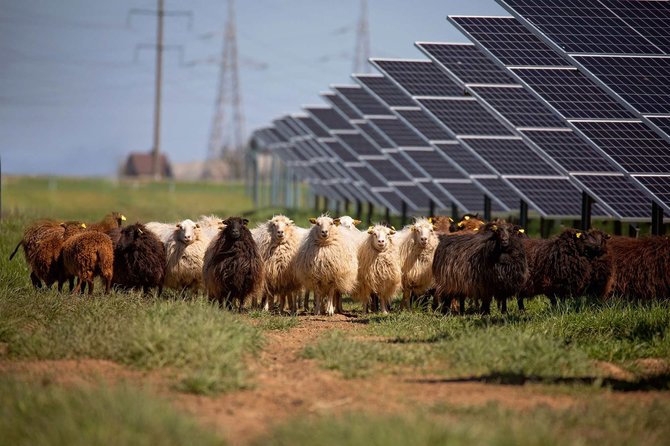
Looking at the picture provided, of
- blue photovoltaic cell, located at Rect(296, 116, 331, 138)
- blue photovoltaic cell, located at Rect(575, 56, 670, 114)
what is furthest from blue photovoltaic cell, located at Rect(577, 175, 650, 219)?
blue photovoltaic cell, located at Rect(296, 116, 331, 138)

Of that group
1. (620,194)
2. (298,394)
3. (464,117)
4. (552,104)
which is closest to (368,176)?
(464,117)

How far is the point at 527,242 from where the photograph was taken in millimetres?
14922

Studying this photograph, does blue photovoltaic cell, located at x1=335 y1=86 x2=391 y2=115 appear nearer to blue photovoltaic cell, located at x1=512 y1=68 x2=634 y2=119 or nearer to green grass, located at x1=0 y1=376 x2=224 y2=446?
blue photovoltaic cell, located at x1=512 y1=68 x2=634 y2=119

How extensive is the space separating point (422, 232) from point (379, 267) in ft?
2.78

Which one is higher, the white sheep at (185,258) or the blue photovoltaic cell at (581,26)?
the blue photovoltaic cell at (581,26)

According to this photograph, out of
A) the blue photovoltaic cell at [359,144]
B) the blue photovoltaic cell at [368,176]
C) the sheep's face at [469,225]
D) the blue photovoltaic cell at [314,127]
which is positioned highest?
the blue photovoltaic cell at [314,127]

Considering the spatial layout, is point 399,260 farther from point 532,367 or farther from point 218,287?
point 532,367

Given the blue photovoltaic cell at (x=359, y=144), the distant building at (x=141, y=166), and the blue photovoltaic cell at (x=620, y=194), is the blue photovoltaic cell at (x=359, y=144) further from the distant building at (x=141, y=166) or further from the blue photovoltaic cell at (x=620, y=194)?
the distant building at (x=141, y=166)

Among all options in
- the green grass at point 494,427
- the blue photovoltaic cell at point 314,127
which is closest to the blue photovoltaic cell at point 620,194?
the green grass at point 494,427

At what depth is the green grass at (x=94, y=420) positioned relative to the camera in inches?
241

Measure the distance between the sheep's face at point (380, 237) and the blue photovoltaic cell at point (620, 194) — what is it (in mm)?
3257

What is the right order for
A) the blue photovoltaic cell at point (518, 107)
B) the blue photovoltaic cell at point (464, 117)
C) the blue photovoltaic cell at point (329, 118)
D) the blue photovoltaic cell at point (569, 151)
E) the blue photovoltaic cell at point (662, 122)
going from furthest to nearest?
1. the blue photovoltaic cell at point (329, 118)
2. the blue photovoltaic cell at point (464, 117)
3. the blue photovoltaic cell at point (518, 107)
4. the blue photovoltaic cell at point (569, 151)
5. the blue photovoltaic cell at point (662, 122)

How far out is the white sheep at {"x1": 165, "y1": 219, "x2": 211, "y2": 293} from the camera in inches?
621

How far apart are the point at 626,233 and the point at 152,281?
1410cm
